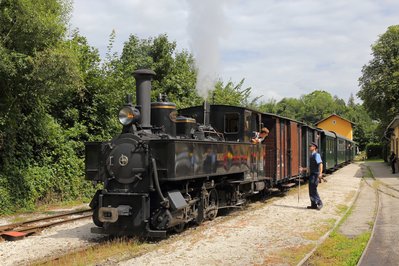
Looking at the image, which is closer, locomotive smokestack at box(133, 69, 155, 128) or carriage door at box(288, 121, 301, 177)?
locomotive smokestack at box(133, 69, 155, 128)

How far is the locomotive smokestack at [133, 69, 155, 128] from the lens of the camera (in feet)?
26.0

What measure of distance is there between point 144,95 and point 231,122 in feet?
11.7

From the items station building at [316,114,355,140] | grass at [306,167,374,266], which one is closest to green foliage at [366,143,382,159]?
station building at [316,114,355,140]

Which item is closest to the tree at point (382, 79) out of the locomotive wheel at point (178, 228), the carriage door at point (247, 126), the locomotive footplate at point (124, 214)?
the carriage door at point (247, 126)

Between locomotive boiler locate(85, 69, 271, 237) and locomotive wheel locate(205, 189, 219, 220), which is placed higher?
locomotive boiler locate(85, 69, 271, 237)

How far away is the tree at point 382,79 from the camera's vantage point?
40.8m

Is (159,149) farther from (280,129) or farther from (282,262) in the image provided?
(280,129)

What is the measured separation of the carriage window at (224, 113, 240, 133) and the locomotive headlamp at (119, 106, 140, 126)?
12.0 feet

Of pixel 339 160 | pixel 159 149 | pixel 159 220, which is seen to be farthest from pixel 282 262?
pixel 339 160

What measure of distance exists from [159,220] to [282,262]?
2292 millimetres

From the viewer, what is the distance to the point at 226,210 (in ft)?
36.4

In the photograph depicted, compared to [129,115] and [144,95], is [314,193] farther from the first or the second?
[129,115]

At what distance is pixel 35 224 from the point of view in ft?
31.3

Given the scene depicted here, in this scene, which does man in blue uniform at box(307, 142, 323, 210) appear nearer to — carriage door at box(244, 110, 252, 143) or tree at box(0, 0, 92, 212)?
carriage door at box(244, 110, 252, 143)
